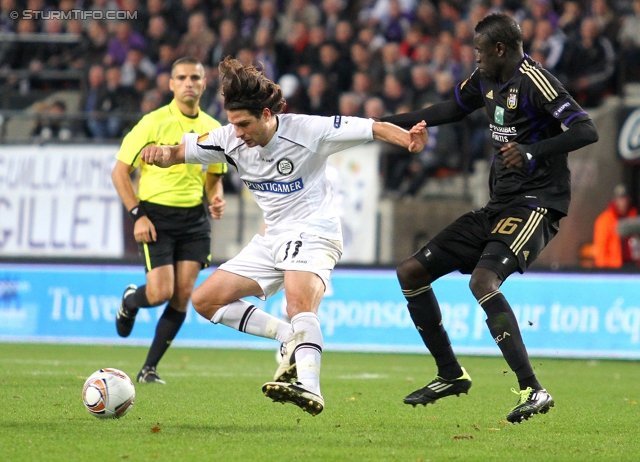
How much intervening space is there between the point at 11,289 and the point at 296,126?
8.35 meters

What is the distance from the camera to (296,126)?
6.07 m

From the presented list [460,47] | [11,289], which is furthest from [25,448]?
[460,47]

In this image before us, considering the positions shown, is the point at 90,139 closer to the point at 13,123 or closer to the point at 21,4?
the point at 13,123

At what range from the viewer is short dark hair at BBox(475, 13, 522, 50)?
5.91 meters

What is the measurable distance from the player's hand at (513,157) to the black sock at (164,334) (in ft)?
12.4

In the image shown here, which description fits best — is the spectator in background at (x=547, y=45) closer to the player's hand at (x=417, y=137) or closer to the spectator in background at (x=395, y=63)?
the spectator in background at (x=395, y=63)

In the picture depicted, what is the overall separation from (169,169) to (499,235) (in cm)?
346

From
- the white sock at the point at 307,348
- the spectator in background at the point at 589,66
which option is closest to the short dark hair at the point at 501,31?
the white sock at the point at 307,348

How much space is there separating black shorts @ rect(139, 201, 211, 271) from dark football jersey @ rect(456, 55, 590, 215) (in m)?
3.09

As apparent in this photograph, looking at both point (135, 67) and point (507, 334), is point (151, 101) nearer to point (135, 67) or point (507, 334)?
point (135, 67)

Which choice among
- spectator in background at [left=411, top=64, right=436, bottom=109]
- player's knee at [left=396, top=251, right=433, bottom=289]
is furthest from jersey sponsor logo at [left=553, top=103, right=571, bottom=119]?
spectator in background at [left=411, top=64, right=436, bottom=109]

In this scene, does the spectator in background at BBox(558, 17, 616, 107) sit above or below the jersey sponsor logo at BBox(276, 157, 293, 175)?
above

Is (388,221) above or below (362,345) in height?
above

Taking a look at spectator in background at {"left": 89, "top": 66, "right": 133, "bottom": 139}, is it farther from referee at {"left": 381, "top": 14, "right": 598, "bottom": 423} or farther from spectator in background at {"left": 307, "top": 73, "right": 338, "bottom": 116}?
referee at {"left": 381, "top": 14, "right": 598, "bottom": 423}
